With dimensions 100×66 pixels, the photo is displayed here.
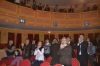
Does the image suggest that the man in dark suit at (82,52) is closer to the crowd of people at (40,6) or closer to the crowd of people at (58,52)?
the crowd of people at (58,52)

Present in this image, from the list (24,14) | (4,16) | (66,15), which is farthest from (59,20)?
(4,16)

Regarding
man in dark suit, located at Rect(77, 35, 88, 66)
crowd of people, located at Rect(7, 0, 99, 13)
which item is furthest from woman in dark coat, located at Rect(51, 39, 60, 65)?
crowd of people, located at Rect(7, 0, 99, 13)

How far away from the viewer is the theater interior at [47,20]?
1634 centimetres

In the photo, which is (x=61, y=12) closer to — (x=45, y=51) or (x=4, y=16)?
(x=4, y=16)

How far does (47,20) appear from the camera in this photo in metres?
19.1

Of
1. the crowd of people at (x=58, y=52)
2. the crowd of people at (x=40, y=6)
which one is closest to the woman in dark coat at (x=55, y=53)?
the crowd of people at (x=58, y=52)

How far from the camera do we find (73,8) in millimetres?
22156

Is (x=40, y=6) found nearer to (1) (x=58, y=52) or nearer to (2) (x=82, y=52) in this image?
(2) (x=82, y=52)

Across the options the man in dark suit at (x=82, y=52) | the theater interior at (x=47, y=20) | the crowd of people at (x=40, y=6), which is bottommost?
the man in dark suit at (x=82, y=52)

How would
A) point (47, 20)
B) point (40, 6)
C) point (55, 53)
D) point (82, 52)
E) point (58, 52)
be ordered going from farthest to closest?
point (40, 6) < point (47, 20) < point (82, 52) < point (55, 53) < point (58, 52)

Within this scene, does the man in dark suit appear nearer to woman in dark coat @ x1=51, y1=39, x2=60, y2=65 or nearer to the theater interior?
woman in dark coat @ x1=51, y1=39, x2=60, y2=65

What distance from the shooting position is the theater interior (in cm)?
1634

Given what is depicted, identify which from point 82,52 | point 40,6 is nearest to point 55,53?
point 82,52

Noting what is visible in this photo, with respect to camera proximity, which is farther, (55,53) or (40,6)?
(40,6)
